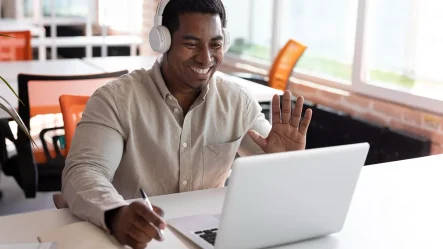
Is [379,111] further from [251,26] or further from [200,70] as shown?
[200,70]

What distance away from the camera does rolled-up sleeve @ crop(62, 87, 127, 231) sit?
1.38 metres

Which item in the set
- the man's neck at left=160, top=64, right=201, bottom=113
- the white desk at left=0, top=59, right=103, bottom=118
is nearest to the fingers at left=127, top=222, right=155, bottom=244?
the man's neck at left=160, top=64, right=201, bottom=113

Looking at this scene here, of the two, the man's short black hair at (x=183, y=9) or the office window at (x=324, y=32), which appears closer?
the man's short black hair at (x=183, y=9)

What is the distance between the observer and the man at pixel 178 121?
162 cm

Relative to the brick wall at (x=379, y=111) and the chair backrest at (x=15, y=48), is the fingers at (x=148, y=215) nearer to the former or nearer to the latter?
the brick wall at (x=379, y=111)

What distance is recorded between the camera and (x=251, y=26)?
4531 millimetres

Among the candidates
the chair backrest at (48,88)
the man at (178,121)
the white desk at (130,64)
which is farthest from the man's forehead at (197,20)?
the white desk at (130,64)

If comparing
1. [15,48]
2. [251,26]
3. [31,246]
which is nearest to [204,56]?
[31,246]

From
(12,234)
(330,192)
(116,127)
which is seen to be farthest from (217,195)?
(12,234)

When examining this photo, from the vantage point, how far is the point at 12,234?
1.36 metres

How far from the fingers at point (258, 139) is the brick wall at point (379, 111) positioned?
4.76 ft

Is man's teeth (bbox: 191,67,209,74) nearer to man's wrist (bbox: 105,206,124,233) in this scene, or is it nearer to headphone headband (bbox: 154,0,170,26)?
headphone headband (bbox: 154,0,170,26)

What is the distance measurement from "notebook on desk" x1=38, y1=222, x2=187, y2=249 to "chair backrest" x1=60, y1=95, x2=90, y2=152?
0.69 metres

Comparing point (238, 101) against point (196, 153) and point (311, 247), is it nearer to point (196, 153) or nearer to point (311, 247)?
point (196, 153)
